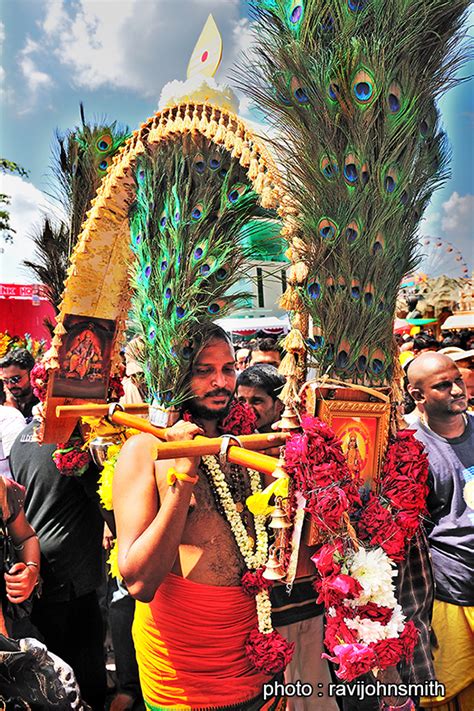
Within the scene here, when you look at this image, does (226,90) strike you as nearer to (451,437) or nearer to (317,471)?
(317,471)

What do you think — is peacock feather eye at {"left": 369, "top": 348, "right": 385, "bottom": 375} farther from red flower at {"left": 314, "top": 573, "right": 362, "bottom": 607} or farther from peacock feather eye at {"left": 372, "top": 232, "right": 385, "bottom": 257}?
red flower at {"left": 314, "top": 573, "right": 362, "bottom": 607}

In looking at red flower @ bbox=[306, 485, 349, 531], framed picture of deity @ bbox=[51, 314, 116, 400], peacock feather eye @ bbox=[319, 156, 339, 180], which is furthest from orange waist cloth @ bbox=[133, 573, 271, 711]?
peacock feather eye @ bbox=[319, 156, 339, 180]

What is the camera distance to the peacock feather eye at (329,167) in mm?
1896

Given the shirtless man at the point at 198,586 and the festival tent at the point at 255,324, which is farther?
the festival tent at the point at 255,324

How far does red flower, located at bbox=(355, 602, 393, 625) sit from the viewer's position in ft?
6.05

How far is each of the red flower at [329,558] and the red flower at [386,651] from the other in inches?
9.3

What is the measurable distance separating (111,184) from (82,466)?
1584 mm

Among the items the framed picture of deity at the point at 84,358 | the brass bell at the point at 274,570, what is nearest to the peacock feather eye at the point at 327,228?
the brass bell at the point at 274,570

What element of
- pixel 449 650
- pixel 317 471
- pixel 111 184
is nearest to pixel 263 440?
pixel 317 471

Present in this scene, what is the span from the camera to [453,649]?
10.3 ft

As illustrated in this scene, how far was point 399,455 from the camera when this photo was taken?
2.06m

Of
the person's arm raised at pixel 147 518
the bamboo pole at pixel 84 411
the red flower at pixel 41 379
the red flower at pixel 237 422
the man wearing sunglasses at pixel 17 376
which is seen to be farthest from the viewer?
the man wearing sunglasses at pixel 17 376

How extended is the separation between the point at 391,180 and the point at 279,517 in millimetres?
1082

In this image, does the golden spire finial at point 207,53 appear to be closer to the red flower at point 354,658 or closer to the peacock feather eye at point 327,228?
the peacock feather eye at point 327,228
